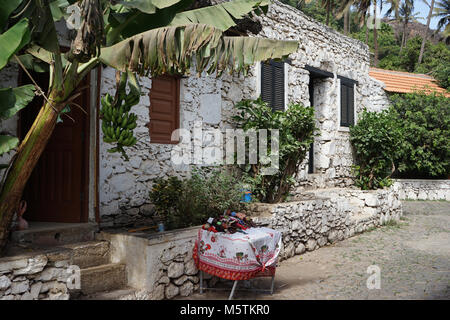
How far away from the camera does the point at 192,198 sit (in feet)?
18.0

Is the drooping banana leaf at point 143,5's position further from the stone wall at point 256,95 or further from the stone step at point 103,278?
the stone step at point 103,278

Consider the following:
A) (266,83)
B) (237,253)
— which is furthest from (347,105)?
(237,253)

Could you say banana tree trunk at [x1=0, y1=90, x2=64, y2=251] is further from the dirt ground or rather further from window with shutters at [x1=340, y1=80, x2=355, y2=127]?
window with shutters at [x1=340, y1=80, x2=355, y2=127]

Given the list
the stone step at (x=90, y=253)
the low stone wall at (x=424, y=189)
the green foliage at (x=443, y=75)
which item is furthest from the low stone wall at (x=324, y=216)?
the green foliage at (x=443, y=75)

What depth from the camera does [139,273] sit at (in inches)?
179

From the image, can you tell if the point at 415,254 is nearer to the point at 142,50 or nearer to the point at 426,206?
the point at 142,50

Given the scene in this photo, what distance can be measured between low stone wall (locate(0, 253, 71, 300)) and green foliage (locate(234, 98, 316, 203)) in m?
3.96

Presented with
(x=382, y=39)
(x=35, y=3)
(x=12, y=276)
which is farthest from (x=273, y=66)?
(x=382, y=39)

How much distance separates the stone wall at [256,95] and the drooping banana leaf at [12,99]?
1640 mm

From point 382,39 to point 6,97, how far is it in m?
33.3

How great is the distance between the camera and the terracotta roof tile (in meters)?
14.8

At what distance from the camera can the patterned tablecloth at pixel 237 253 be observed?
4.39 meters

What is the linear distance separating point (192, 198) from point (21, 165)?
2.43 m

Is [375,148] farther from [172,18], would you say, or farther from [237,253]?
[172,18]
